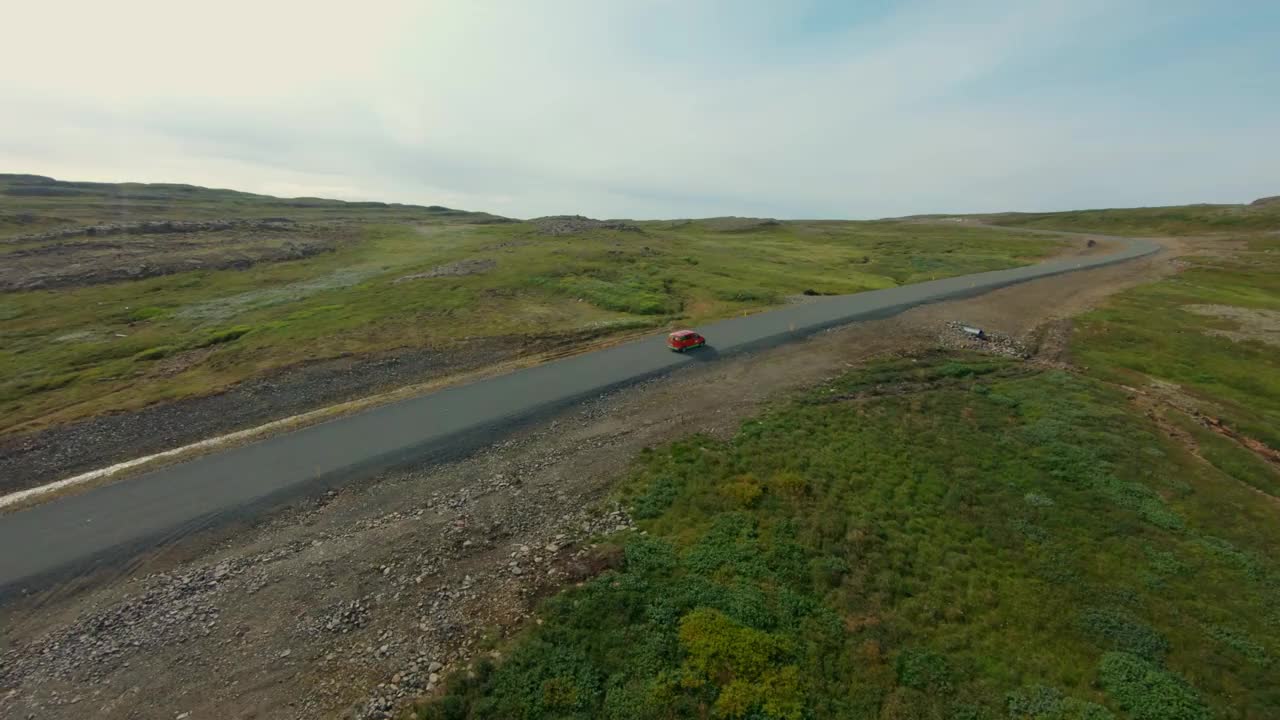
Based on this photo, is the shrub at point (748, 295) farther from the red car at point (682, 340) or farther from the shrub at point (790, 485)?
the shrub at point (790, 485)

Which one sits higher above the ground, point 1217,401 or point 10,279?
point 10,279

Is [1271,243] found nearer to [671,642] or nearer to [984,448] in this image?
[984,448]

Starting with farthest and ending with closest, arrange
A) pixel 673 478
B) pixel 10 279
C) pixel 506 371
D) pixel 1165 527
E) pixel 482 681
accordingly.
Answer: pixel 10 279 → pixel 506 371 → pixel 673 478 → pixel 1165 527 → pixel 482 681

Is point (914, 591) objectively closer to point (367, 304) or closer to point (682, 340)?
point (682, 340)

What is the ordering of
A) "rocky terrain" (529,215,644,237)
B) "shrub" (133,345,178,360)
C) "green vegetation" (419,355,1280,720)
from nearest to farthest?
"green vegetation" (419,355,1280,720), "shrub" (133,345,178,360), "rocky terrain" (529,215,644,237)

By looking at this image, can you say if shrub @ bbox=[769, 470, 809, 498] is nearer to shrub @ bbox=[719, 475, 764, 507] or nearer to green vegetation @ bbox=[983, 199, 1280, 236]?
shrub @ bbox=[719, 475, 764, 507]

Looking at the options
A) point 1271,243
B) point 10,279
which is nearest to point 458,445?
point 10,279

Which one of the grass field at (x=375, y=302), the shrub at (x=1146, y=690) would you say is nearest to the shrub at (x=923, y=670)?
the shrub at (x=1146, y=690)

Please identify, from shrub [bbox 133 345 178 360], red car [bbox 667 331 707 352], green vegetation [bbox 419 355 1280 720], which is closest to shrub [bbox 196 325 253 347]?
shrub [bbox 133 345 178 360]
